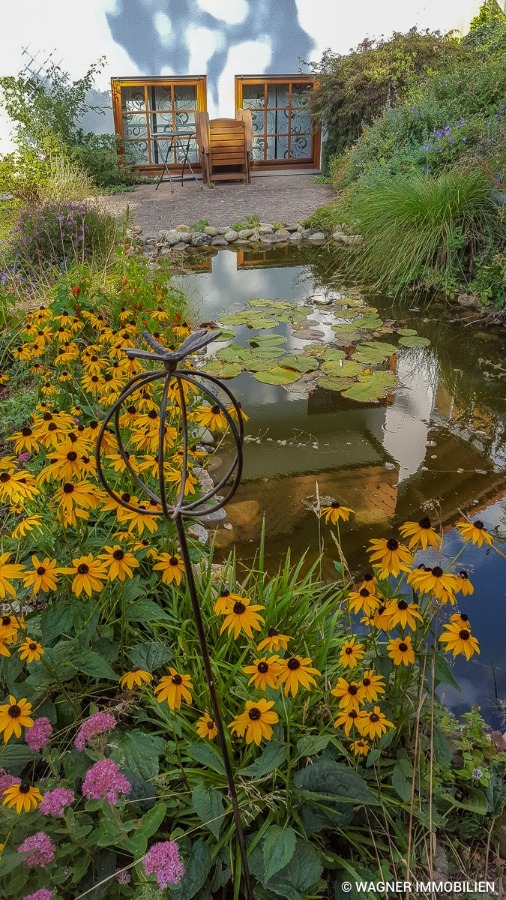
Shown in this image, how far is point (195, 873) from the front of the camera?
1.12 metres

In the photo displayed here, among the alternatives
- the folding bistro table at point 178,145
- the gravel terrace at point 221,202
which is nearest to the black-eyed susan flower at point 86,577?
the gravel terrace at point 221,202

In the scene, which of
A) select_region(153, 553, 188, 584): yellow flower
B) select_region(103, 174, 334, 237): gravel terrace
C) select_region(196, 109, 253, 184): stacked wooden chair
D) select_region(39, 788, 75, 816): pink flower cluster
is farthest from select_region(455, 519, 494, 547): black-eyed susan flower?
select_region(196, 109, 253, 184): stacked wooden chair

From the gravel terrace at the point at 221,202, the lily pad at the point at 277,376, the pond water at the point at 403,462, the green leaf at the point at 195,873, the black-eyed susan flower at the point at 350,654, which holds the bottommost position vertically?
the pond water at the point at 403,462

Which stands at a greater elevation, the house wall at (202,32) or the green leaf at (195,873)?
the house wall at (202,32)

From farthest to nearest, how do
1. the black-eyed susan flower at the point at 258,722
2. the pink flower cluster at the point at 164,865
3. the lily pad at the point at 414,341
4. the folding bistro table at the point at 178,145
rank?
the folding bistro table at the point at 178,145 → the lily pad at the point at 414,341 → the black-eyed susan flower at the point at 258,722 → the pink flower cluster at the point at 164,865

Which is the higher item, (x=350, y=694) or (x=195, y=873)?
(x=350, y=694)

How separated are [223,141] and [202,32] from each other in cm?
162

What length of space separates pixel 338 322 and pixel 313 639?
11.5 feet

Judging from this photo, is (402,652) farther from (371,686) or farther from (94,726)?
(94,726)

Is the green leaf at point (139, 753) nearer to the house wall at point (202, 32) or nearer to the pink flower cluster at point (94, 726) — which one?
the pink flower cluster at point (94, 726)

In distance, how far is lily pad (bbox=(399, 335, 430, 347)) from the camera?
444 centimetres

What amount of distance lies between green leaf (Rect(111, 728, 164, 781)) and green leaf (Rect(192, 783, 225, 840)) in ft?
0.34

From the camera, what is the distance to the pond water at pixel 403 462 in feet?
7.82

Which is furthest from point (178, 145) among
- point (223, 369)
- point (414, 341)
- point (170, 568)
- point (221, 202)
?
point (170, 568)
